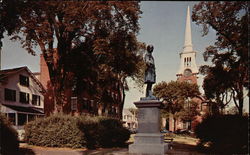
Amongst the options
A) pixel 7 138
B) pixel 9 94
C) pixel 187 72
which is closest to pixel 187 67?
pixel 187 72

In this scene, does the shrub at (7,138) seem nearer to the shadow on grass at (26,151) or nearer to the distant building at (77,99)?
the shadow on grass at (26,151)

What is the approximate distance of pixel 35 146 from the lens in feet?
47.1

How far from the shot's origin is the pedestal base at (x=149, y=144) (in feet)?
36.0

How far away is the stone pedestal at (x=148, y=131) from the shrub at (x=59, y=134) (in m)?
4.39

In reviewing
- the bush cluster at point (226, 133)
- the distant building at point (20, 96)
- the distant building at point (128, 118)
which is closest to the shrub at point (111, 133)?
the bush cluster at point (226, 133)

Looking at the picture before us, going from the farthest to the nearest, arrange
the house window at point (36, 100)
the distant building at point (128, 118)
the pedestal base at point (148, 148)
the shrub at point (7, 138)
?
the distant building at point (128, 118), the house window at point (36, 100), the pedestal base at point (148, 148), the shrub at point (7, 138)

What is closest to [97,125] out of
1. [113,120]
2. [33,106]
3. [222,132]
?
[113,120]

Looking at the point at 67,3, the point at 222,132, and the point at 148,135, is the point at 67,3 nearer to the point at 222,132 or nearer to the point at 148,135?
the point at 148,135

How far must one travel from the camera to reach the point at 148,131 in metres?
11.6

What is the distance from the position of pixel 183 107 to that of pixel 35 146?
35.3 metres

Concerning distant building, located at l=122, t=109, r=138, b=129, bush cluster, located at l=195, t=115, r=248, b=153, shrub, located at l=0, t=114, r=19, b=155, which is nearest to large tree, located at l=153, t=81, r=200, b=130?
bush cluster, located at l=195, t=115, r=248, b=153

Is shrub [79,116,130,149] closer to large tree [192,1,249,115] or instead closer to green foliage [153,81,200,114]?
large tree [192,1,249,115]

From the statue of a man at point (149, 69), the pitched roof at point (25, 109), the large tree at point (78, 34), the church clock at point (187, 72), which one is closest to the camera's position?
the large tree at point (78, 34)

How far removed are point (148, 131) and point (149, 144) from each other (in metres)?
0.68
